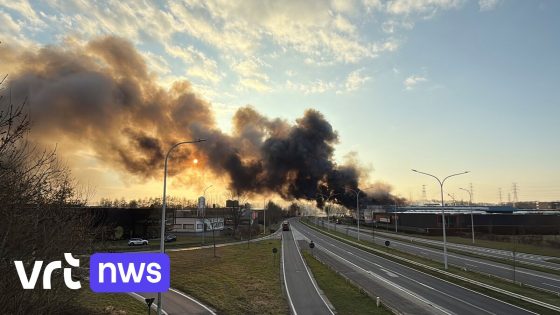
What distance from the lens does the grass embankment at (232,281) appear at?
28688 millimetres

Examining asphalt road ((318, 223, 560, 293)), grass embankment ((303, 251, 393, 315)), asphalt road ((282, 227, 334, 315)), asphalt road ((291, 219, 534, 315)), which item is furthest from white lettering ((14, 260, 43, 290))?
asphalt road ((318, 223, 560, 293))

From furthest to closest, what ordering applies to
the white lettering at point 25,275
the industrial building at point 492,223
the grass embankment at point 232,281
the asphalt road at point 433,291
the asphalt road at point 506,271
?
the industrial building at point 492,223, the asphalt road at point 506,271, the grass embankment at point 232,281, the asphalt road at point 433,291, the white lettering at point 25,275

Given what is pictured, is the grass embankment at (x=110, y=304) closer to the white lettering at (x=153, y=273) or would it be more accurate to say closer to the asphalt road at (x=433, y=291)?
the white lettering at (x=153, y=273)

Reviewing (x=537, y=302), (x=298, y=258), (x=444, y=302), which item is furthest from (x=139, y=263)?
A: (x=298, y=258)

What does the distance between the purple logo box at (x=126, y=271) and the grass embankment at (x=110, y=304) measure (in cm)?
1462

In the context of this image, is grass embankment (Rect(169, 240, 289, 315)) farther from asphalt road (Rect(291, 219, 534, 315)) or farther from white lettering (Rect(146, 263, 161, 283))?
white lettering (Rect(146, 263, 161, 283))

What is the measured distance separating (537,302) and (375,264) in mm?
21411

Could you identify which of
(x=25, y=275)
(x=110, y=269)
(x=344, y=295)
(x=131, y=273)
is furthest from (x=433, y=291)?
(x=25, y=275)

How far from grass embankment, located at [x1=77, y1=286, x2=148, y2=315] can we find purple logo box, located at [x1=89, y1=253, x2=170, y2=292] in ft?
48.0

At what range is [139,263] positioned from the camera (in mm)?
10500

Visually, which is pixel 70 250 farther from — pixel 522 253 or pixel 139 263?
pixel 522 253

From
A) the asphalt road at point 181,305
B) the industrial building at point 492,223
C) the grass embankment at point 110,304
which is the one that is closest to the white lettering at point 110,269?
the grass embankment at point 110,304

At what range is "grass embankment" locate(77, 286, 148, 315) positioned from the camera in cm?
2378

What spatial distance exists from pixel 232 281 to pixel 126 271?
28720 millimetres
